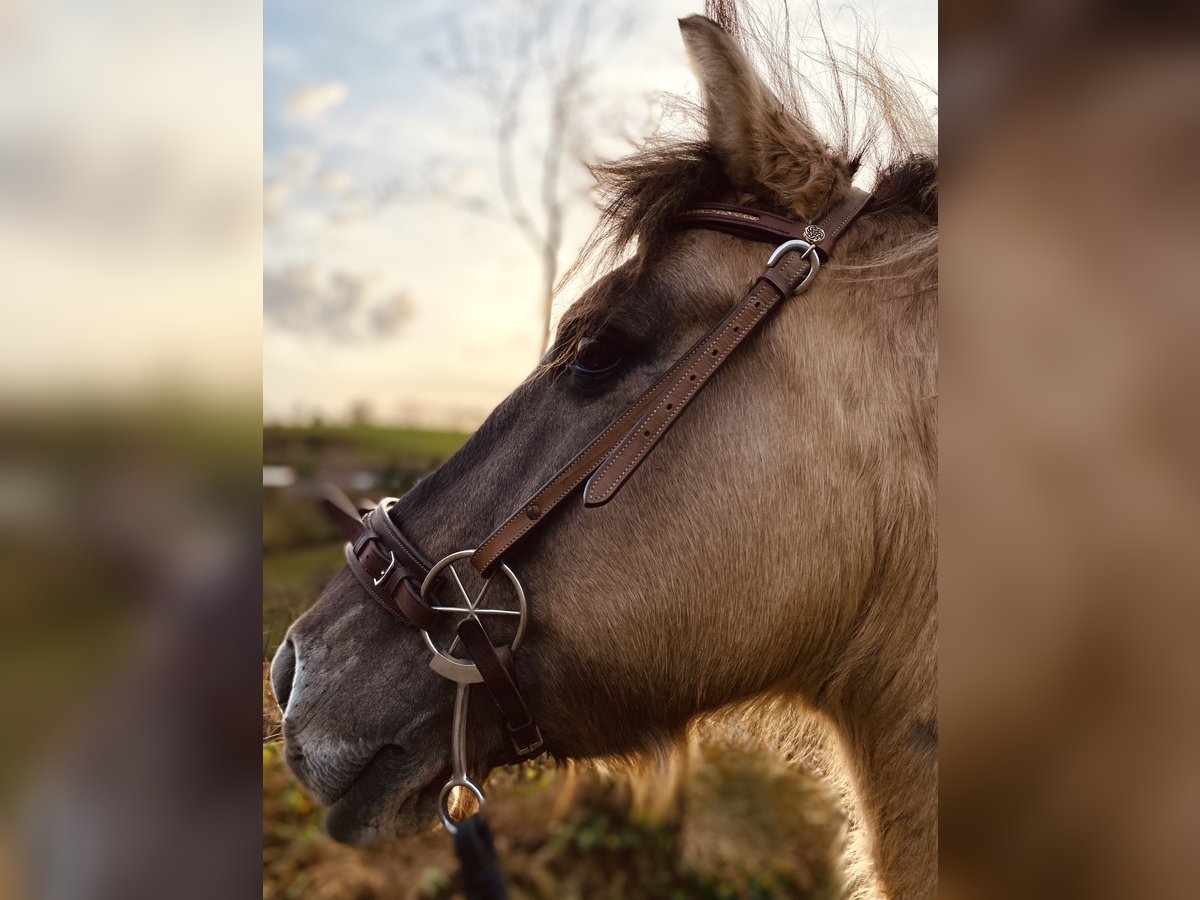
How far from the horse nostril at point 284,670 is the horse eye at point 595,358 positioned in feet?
2.83

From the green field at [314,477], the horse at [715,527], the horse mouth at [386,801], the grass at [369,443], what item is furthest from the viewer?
the grass at [369,443]

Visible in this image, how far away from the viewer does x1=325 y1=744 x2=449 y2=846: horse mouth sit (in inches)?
62.4

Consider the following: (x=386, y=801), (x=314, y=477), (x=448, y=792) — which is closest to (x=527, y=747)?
(x=448, y=792)

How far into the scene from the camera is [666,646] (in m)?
1.54

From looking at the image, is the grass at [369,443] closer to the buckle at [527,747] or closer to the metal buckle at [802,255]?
the buckle at [527,747]

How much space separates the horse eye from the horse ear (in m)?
0.45

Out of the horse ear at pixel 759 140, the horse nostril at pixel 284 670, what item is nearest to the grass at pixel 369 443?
the horse nostril at pixel 284 670

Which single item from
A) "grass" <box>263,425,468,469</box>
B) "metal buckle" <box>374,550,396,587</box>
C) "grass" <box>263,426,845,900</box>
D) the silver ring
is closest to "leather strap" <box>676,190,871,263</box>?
"metal buckle" <box>374,550,396,587</box>

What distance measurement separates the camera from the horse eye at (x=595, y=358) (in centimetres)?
161

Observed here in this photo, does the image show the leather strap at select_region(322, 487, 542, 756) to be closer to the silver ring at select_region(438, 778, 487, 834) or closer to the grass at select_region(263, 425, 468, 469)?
the silver ring at select_region(438, 778, 487, 834)
